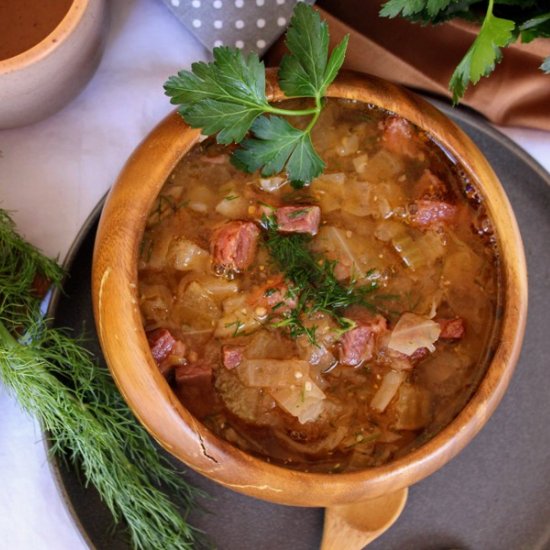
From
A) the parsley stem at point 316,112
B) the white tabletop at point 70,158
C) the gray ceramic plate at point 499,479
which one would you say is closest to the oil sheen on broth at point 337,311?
the parsley stem at point 316,112

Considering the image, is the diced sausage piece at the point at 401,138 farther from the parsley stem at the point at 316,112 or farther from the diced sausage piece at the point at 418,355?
the diced sausage piece at the point at 418,355

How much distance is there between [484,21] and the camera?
2039 mm

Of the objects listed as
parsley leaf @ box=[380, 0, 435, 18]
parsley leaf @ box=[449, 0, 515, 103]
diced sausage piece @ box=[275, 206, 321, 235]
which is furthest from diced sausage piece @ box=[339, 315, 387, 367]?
parsley leaf @ box=[380, 0, 435, 18]

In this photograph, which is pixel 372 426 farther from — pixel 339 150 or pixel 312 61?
pixel 312 61

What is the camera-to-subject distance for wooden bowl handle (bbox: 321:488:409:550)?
85.4 inches

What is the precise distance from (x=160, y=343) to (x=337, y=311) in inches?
15.3

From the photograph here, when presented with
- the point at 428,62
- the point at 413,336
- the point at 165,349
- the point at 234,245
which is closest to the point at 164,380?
the point at 165,349

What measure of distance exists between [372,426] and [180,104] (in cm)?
80

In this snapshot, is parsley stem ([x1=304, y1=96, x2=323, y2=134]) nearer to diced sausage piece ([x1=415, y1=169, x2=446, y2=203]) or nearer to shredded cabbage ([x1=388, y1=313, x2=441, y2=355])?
diced sausage piece ([x1=415, y1=169, x2=446, y2=203])

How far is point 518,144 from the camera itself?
238 cm

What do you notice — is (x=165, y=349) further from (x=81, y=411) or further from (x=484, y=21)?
(x=484, y=21)

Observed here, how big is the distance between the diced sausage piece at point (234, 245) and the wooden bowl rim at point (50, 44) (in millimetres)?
530

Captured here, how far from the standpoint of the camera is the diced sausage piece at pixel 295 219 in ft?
6.59

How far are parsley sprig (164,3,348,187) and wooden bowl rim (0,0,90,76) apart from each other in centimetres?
29
